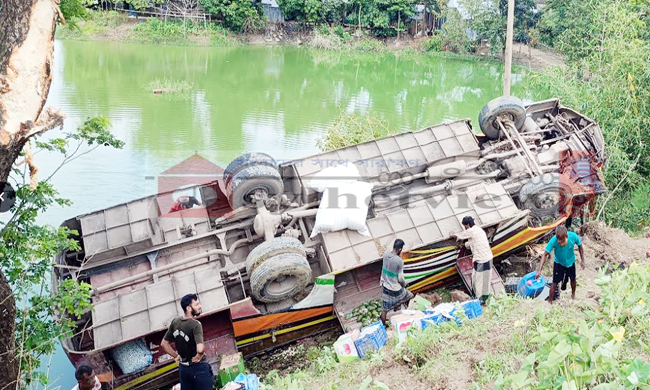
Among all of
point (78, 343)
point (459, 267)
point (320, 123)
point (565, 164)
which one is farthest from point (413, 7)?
point (78, 343)

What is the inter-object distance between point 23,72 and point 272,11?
2761cm

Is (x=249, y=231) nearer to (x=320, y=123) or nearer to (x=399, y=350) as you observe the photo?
(x=399, y=350)

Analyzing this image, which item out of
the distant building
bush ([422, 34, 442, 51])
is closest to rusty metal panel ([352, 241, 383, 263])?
bush ([422, 34, 442, 51])

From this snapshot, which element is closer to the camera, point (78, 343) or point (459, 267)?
point (78, 343)

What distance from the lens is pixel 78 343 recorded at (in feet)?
17.0

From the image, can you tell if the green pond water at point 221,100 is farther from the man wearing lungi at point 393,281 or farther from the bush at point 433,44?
the man wearing lungi at point 393,281

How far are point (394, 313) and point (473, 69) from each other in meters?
21.6

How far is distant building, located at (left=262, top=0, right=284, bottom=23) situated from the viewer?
1120 inches

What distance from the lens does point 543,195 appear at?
6.92 m

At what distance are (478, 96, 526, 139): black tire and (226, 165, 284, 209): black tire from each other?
3684 mm

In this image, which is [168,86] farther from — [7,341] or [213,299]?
[7,341]

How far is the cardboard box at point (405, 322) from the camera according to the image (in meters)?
4.56

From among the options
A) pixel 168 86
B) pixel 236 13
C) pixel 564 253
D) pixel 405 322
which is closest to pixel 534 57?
pixel 236 13

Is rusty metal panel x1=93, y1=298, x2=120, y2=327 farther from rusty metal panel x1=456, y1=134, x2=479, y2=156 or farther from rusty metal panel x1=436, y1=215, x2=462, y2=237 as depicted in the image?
rusty metal panel x1=456, y1=134, x2=479, y2=156
